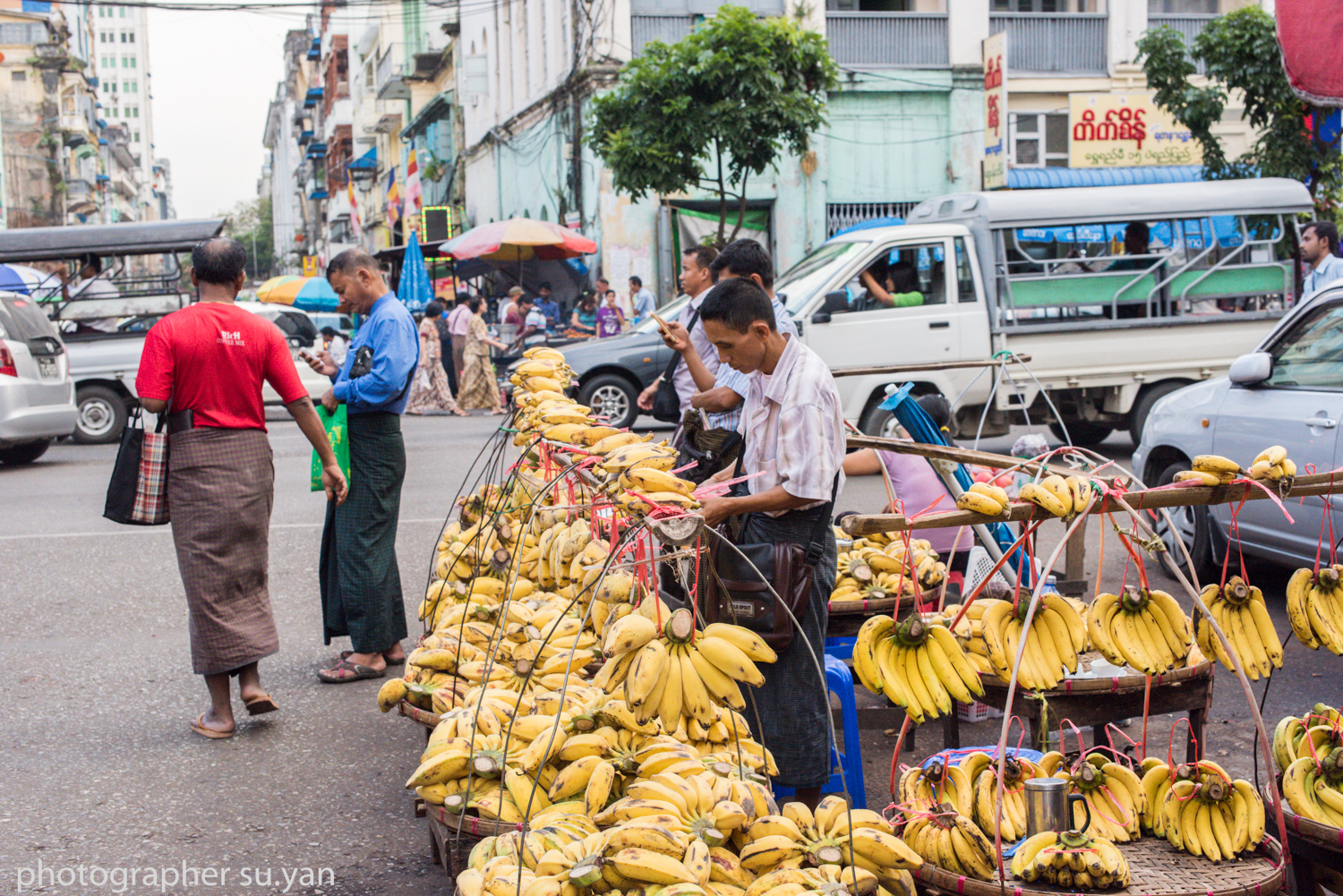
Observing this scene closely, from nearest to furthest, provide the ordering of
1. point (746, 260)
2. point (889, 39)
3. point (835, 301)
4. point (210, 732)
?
1. point (210, 732)
2. point (746, 260)
3. point (835, 301)
4. point (889, 39)

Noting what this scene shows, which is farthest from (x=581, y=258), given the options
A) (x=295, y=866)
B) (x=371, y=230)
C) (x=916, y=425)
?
(x=371, y=230)

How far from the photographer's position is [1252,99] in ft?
48.2

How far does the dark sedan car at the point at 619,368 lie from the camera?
13.0 m

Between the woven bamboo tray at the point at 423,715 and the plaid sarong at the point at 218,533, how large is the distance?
1.18 metres

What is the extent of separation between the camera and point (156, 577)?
24.2ft

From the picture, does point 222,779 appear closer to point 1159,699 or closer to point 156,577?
point 1159,699

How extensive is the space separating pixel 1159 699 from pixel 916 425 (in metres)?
1.63

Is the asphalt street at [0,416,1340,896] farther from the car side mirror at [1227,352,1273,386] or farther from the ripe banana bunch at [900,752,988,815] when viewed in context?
the car side mirror at [1227,352,1273,386]

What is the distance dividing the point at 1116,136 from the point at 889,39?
4.53m

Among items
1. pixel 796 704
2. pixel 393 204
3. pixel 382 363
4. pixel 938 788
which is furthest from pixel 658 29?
pixel 393 204

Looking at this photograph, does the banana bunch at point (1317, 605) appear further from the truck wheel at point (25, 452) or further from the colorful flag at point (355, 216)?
the colorful flag at point (355, 216)

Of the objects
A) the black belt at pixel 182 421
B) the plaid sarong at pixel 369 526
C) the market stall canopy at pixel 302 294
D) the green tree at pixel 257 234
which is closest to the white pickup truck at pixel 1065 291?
the plaid sarong at pixel 369 526

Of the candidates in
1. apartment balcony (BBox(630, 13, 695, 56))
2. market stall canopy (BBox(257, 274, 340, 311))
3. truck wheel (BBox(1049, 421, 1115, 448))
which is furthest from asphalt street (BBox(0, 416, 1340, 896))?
apartment balcony (BBox(630, 13, 695, 56))

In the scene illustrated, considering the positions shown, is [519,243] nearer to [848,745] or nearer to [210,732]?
[210,732]
